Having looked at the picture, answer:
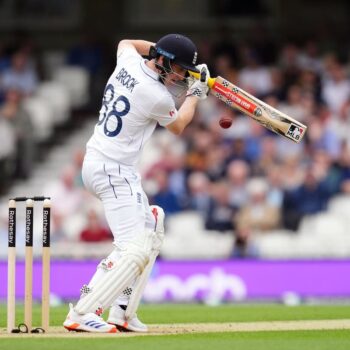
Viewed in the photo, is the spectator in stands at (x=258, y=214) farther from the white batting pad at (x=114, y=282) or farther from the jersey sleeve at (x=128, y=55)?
the white batting pad at (x=114, y=282)

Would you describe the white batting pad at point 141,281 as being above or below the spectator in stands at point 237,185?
below

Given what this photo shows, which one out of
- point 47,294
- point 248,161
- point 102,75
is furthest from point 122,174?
point 102,75

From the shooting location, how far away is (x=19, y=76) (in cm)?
1719

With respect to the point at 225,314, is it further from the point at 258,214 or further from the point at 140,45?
the point at 258,214

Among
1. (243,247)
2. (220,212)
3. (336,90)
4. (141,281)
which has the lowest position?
(141,281)

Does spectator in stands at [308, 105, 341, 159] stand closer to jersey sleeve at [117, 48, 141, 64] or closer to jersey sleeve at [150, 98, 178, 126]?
jersey sleeve at [117, 48, 141, 64]

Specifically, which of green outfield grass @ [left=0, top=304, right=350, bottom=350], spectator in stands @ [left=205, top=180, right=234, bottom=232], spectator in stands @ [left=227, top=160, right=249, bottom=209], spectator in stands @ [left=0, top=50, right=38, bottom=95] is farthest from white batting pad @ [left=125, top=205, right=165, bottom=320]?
spectator in stands @ [left=0, top=50, right=38, bottom=95]

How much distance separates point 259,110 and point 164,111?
71 centimetres

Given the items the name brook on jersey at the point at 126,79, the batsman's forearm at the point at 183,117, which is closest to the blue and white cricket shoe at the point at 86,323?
the batsman's forearm at the point at 183,117

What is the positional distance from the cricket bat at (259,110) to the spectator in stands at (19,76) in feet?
30.4

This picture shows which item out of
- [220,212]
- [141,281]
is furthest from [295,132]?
[220,212]

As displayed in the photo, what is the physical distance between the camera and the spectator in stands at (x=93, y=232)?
13.7 metres

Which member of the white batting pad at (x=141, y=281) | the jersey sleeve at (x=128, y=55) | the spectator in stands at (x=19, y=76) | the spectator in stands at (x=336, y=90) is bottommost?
the white batting pad at (x=141, y=281)

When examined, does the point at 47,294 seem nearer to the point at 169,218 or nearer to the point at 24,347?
the point at 24,347
